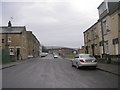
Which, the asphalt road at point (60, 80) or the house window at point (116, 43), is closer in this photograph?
the asphalt road at point (60, 80)

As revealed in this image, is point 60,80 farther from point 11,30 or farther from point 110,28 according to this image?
point 11,30

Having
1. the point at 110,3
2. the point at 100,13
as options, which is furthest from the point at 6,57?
the point at 110,3

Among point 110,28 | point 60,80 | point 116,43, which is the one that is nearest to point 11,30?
point 110,28

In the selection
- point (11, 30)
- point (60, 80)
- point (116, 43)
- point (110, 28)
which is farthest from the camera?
point (11, 30)

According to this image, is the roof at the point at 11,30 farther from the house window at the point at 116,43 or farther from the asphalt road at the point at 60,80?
the asphalt road at the point at 60,80

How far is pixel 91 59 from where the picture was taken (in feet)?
75.5

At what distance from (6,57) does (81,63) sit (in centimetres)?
2436

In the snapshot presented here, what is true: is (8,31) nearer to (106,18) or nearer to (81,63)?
(106,18)

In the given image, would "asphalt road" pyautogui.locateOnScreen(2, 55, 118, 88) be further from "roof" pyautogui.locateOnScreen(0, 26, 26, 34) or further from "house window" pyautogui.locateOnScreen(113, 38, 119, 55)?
"roof" pyautogui.locateOnScreen(0, 26, 26, 34)

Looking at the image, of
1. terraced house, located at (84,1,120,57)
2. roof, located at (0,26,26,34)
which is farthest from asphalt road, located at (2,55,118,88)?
roof, located at (0,26,26,34)

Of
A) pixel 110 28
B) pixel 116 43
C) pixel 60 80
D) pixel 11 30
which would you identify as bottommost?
pixel 60 80

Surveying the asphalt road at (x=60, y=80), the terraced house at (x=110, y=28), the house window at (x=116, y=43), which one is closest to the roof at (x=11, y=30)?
the terraced house at (x=110, y=28)

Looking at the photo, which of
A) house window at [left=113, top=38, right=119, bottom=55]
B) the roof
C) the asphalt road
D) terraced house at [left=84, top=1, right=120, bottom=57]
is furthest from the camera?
the roof

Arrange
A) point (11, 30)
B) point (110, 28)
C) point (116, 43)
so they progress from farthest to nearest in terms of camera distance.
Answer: point (11, 30) < point (110, 28) < point (116, 43)
